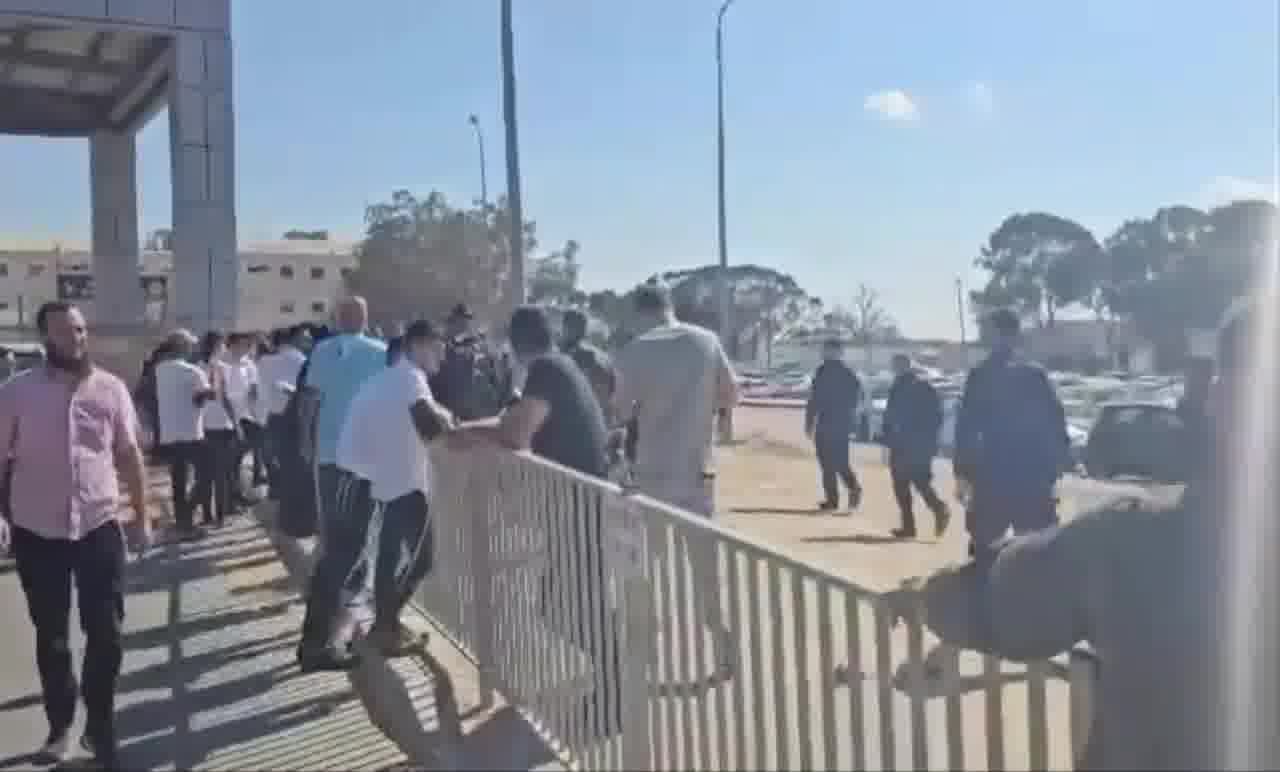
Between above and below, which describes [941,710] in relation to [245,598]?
above

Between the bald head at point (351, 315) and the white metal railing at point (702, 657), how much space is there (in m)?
1.54

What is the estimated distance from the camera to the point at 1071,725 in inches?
96.8

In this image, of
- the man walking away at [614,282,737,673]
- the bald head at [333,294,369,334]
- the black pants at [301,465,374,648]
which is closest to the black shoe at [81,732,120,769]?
the black pants at [301,465,374,648]

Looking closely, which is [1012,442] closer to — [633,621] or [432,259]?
[633,621]

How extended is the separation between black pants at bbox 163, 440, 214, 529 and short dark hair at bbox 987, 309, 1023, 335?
6747mm

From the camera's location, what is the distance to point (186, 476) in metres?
11.9

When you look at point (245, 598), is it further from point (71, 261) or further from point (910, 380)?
point (71, 261)

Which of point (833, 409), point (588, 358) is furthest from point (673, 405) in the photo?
point (833, 409)

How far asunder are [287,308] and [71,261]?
34.3 feet

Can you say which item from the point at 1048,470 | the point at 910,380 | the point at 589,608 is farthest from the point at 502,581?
the point at 910,380

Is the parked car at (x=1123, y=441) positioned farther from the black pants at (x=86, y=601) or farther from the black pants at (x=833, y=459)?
the black pants at (x=86, y=601)

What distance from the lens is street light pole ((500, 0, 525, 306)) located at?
14.0 m

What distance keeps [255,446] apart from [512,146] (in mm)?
3841

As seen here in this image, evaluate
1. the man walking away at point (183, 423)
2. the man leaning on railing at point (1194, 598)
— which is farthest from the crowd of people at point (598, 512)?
the man walking away at point (183, 423)
